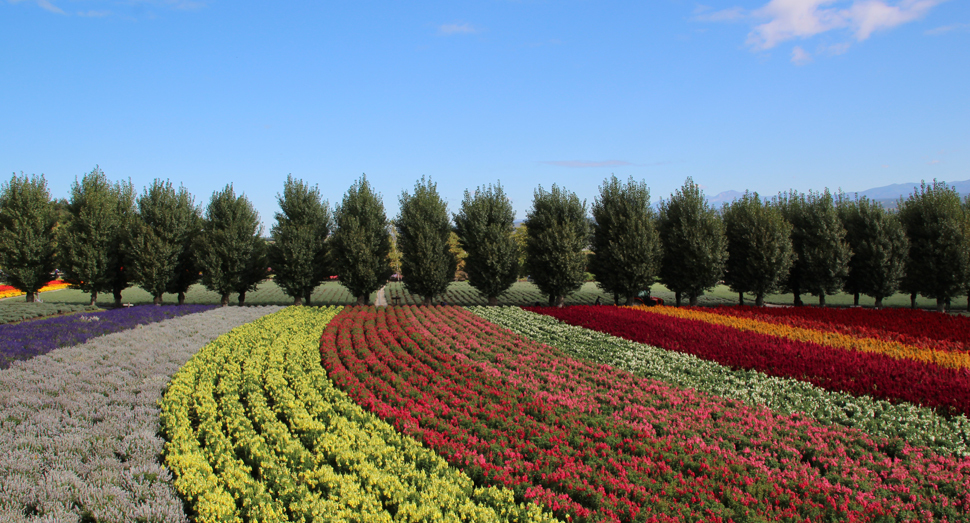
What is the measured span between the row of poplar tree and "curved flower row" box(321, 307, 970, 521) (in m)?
22.5

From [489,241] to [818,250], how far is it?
24.5m

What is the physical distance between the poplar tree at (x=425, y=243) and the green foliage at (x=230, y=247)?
11522mm

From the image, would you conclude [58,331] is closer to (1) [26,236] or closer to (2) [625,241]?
(1) [26,236]

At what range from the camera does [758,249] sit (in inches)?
1334

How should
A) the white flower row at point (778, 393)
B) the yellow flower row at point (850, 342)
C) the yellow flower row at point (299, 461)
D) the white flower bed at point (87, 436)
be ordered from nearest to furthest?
1. the yellow flower row at point (299, 461)
2. the white flower bed at point (87, 436)
3. the white flower row at point (778, 393)
4. the yellow flower row at point (850, 342)

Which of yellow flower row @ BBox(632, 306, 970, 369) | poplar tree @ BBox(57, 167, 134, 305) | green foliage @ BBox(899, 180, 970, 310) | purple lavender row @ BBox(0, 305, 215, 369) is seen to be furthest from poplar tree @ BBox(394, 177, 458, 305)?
green foliage @ BBox(899, 180, 970, 310)

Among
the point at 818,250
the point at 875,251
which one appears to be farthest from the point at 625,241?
the point at 875,251

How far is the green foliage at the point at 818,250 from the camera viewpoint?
34531 mm

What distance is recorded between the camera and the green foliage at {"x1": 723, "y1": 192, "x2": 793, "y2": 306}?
3366cm

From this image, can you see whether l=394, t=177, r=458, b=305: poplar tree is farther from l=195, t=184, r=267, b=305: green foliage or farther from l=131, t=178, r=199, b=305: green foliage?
l=131, t=178, r=199, b=305: green foliage

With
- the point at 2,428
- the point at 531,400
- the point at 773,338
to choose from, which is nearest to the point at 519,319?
the point at 773,338

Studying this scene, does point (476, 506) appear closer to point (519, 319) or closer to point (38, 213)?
point (519, 319)

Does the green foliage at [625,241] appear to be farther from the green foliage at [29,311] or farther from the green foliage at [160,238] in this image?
the green foliage at [29,311]

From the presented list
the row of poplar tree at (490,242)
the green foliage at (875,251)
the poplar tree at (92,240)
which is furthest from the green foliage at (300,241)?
the green foliage at (875,251)
